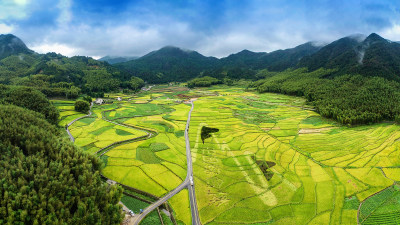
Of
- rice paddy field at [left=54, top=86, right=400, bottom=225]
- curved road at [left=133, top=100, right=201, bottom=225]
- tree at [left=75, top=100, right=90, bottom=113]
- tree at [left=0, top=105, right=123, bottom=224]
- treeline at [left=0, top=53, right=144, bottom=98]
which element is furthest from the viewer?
treeline at [left=0, top=53, right=144, bottom=98]

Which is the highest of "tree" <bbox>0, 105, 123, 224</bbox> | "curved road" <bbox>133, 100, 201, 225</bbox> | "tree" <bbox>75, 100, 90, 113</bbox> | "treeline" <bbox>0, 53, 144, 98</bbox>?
"treeline" <bbox>0, 53, 144, 98</bbox>

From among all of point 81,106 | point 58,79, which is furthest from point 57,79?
point 81,106

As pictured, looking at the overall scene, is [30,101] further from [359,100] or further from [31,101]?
[359,100]

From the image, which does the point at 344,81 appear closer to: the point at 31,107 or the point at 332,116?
the point at 332,116

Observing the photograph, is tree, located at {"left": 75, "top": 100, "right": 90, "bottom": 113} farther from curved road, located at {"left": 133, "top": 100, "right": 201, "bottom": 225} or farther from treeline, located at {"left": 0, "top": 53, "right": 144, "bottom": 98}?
curved road, located at {"left": 133, "top": 100, "right": 201, "bottom": 225}

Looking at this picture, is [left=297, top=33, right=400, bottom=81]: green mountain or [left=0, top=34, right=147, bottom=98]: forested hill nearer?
[left=297, top=33, right=400, bottom=81]: green mountain

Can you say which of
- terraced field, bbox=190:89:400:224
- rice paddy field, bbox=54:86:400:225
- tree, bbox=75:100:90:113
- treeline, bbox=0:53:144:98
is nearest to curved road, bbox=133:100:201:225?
rice paddy field, bbox=54:86:400:225
